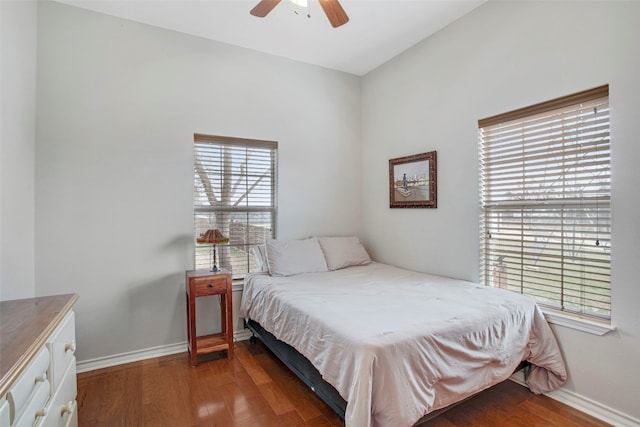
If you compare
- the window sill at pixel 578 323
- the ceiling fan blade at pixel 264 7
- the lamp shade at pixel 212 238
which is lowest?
the window sill at pixel 578 323

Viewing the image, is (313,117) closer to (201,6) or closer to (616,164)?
(201,6)

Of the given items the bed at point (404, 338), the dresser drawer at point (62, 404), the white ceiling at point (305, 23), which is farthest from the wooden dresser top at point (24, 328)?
the white ceiling at point (305, 23)

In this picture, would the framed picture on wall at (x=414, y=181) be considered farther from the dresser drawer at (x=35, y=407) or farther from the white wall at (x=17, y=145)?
the white wall at (x=17, y=145)

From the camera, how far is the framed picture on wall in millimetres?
3074

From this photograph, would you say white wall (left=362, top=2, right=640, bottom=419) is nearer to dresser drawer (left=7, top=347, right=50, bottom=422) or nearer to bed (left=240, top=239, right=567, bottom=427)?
bed (left=240, top=239, right=567, bottom=427)

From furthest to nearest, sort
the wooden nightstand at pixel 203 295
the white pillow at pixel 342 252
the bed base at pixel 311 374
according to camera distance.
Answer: the white pillow at pixel 342 252 → the wooden nightstand at pixel 203 295 → the bed base at pixel 311 374

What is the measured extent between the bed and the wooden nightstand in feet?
0.83

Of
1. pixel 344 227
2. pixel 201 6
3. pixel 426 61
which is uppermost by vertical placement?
pixel 201 6

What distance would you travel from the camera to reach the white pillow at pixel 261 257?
3.16 m

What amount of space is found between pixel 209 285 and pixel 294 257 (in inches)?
32.5

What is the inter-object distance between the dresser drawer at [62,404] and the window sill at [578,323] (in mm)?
2797

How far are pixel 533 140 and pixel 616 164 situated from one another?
1.80 feet

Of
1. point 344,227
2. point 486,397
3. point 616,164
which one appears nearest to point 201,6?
point 344,227

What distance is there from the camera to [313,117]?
3711 millimetres
